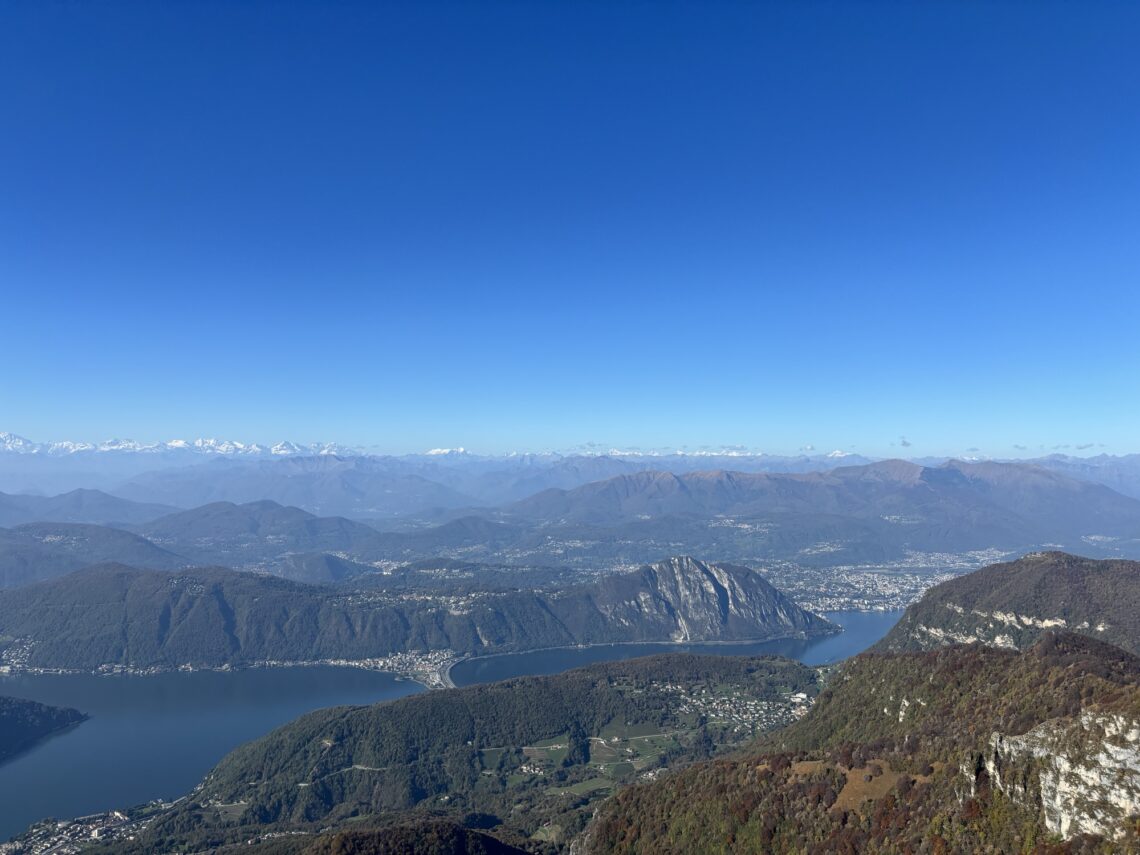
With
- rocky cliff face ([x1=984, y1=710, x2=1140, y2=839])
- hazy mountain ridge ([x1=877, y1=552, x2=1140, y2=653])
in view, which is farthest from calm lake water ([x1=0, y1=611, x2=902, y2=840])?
rocky cliff face ([x1=984, y1=710, x2=1140, y2=839])

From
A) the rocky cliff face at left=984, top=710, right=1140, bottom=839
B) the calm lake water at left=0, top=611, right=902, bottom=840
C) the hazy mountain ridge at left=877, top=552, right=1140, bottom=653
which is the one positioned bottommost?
the calm lake water at left=0, top=611, right=902, bottom=840

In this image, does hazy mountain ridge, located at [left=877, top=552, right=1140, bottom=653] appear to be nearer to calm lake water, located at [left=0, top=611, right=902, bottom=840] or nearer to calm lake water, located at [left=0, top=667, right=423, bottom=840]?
calm lake water, located at [left=0, top=611, right=902, bottom=840]

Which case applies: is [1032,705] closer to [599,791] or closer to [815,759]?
[815,759]

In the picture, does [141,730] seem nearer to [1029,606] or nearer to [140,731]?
[140,731]

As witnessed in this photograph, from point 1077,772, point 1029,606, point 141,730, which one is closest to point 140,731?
point 141,730

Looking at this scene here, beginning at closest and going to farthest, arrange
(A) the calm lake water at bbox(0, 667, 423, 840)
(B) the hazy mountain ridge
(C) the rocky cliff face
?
(C) the rocky cliff face
(A) the calm lake water at bbox(0, 667, 423, 840)
(B) the hazy mountain ridge
